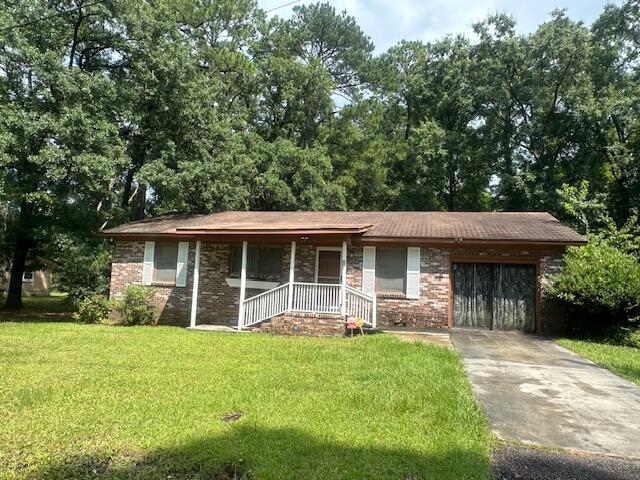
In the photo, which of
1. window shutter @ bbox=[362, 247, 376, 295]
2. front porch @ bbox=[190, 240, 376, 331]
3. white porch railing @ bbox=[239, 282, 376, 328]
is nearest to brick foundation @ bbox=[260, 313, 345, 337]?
front porch @ bbox=[190, 240, 376, 331]

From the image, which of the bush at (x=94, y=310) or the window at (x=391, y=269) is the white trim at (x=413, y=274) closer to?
the window at (x=391, y=269)

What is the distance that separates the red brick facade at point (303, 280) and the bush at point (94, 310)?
2.60 ft

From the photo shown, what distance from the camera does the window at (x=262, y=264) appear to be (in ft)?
44.6

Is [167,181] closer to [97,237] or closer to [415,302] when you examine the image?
[97,237]

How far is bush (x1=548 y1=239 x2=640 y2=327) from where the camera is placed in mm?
10367

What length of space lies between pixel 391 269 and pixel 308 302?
2.90m

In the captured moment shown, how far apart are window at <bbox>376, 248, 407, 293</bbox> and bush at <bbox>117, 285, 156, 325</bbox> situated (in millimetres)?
6896

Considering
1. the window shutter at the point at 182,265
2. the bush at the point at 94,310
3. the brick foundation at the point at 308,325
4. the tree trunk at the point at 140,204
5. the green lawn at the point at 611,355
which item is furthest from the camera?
the tree trunk at the point at 140,204

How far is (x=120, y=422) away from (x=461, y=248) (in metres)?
10.2

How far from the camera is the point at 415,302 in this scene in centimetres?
1253

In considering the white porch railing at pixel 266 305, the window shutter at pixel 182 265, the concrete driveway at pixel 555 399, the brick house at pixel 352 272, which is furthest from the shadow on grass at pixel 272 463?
the window shutter at pixel 182 265

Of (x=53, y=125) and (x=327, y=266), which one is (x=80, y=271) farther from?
(x=327, y=266)

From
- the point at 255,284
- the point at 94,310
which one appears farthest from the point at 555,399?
the point at 94,310

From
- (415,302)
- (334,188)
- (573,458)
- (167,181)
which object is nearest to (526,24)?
(334,188)
